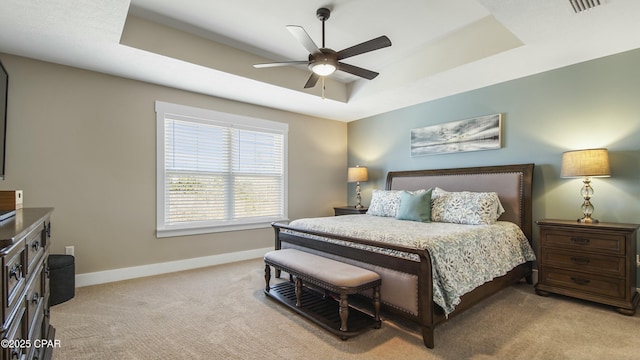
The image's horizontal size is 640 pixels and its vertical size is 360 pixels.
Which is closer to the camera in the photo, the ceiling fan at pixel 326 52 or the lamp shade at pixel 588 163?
the ceiling fan at pixel 326 52

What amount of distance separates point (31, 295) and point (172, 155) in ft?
9.41

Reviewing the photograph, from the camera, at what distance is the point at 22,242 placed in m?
1.20

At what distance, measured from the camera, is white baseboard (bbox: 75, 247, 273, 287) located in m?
3.45

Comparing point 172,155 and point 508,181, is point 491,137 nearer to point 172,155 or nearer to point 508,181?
point 508,181

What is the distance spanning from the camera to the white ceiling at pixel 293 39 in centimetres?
245

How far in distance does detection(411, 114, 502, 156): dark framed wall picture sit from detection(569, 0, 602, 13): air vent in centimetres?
169

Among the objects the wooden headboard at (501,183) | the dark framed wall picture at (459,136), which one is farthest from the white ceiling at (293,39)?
the wooden headboard at (501,183)

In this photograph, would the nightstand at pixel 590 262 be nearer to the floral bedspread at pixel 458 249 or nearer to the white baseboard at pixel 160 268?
the floral bedspread at pixel 458 249

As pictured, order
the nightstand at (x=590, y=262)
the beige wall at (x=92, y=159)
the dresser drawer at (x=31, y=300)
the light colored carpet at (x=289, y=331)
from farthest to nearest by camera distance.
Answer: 1. the beige wall at (x=92, y=159)
2. the nightstand at (x=590, y=262)
3. the light colored carpet at (x=289, y=331)
4. the dresser drawer at (x=31, y=300)

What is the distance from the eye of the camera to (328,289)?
235cm

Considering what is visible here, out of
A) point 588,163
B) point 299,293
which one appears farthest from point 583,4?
point 299,293

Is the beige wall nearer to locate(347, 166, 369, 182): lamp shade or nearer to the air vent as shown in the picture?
locate(347, 166, 369, 182): lamp shade

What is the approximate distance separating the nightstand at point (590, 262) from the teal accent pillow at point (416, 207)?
1130 millimetres

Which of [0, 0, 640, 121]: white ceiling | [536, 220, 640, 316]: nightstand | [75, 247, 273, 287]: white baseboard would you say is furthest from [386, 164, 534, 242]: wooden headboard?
[75, 247, 273, 287]: white baseboard
